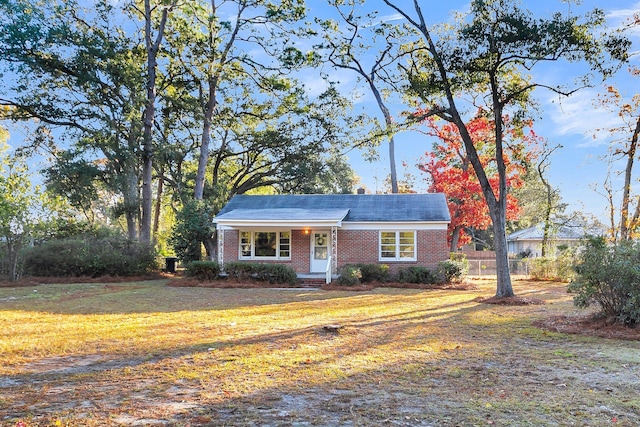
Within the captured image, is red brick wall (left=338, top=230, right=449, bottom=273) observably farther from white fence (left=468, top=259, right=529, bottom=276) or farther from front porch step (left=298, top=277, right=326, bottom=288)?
white fence (left=468, top=259, right=529, bottom=276)

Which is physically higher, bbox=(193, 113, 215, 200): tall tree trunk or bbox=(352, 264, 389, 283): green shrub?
bbox=(193, 113, 215, 200): tall tree trunk

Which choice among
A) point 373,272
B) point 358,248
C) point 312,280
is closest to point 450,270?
point 373,272

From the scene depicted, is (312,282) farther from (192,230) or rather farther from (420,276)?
(192,230)

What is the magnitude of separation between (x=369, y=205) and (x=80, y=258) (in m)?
13.2

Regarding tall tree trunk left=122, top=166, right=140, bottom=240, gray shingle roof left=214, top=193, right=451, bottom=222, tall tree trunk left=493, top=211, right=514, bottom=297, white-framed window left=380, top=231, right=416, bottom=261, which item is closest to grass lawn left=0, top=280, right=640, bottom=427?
tall tree trunk left=493, top=211, right=514, bottom=297

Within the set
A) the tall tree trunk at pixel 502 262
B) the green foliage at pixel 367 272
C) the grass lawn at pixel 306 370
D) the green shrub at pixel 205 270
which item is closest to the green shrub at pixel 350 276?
the green foliage at pixel 367 272

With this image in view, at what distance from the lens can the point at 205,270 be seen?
19.1 meters

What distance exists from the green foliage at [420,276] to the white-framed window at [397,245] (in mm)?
1439

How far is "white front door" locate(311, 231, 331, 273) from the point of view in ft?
69.2

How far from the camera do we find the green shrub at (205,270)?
19078mm

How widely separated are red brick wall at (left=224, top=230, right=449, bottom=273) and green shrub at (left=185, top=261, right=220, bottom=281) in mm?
2212

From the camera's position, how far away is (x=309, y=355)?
625 cm

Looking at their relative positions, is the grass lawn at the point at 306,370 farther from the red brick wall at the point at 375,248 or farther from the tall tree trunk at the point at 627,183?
the tall tree trunk at the point at 627,183

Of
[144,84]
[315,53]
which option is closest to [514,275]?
[315,53]
